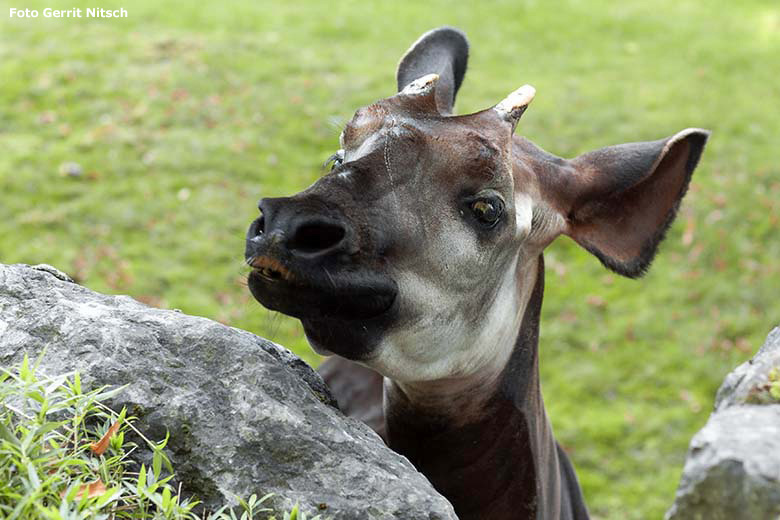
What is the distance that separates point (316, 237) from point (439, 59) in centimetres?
203

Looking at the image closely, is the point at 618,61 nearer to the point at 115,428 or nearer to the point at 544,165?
the point at 544,165

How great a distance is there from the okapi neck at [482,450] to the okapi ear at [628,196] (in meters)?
0.61

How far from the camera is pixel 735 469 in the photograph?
2141 millimetres

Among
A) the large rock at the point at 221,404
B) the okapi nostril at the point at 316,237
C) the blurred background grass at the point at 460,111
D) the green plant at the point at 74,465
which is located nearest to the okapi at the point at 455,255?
the okapi nostril at the point at 316,237

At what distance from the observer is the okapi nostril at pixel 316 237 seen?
9.29 ft

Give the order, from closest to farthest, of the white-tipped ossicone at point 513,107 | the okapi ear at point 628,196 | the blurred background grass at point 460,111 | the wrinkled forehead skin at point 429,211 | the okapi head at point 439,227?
the okapi head at point 439,227 → the wrinkled forehead skin at point 429,211 → the white-tipped ossicone at point 513,107 → the okapi ear at point 628,196 → the blurred background grass at point 460,111

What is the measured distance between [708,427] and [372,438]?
1.02 metres

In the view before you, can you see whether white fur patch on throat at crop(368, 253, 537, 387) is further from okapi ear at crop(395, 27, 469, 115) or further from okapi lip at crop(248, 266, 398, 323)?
okapi ear at crop(395, 27, 469, 115)

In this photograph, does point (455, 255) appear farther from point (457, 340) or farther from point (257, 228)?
point (257, 228)

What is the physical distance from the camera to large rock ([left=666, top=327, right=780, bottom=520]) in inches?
83.1

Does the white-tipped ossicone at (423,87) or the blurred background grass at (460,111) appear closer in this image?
the white-tipped ossicone at (423,87)

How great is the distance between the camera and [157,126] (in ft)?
42.3

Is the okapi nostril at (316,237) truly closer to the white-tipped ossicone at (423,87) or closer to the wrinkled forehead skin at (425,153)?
the wrinkled forehead skin at (425,153)

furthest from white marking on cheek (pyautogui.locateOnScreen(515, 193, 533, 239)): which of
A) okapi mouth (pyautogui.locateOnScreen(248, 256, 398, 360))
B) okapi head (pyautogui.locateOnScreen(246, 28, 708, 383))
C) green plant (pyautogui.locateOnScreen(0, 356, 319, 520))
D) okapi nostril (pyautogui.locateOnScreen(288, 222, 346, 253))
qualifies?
green plant (pyautogui.locateOnScreen(0, 356, 319, 520))
